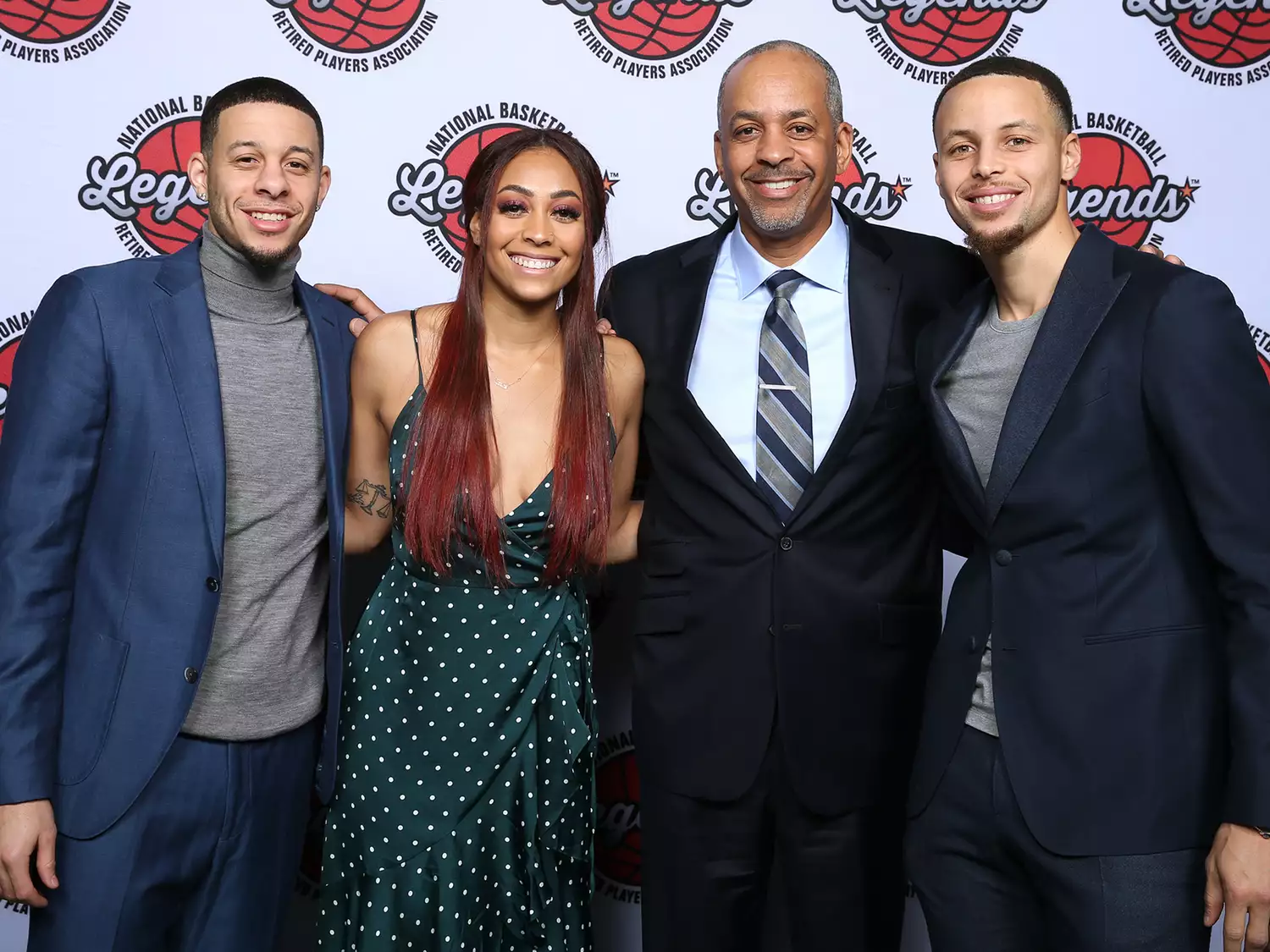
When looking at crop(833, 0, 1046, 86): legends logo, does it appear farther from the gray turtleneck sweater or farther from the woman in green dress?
the gray turtleneck sweater

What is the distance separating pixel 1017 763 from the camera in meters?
1.55

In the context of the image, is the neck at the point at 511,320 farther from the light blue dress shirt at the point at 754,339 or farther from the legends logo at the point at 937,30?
the legends logo at the point at 937,30

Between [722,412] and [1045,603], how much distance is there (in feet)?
2.17

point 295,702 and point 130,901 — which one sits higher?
point 295,702

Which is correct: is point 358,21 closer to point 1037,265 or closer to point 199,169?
point 199,169

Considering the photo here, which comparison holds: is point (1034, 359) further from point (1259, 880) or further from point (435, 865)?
point (435, 865)

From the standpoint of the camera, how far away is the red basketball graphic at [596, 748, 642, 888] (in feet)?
9.27

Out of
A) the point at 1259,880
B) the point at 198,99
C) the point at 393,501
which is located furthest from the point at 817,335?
the point at 198,99

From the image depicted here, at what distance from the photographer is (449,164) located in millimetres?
2723

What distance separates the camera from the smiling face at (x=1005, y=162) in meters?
1.66

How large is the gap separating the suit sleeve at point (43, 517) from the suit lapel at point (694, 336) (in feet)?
3.08

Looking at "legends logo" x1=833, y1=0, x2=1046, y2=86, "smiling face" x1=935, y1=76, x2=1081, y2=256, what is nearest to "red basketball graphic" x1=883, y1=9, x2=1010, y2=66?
"legends logo" x1=833, y1=0, x2=1046, y2=86

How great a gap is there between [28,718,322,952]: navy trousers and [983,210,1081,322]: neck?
136cm

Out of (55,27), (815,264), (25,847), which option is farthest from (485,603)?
(55,27)
